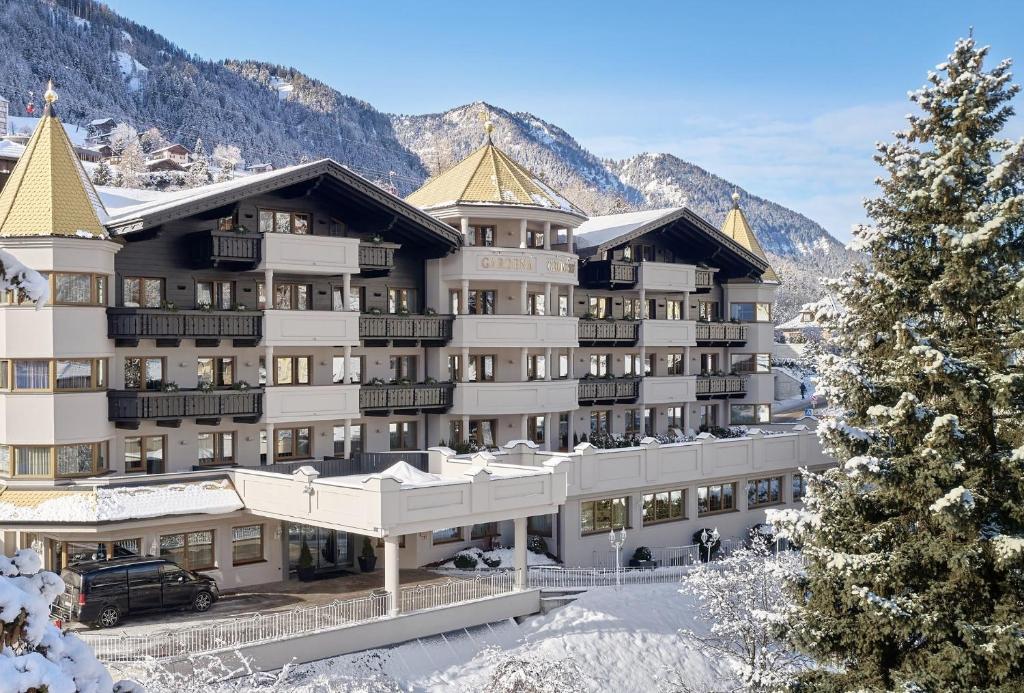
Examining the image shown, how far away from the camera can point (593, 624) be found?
104 feet

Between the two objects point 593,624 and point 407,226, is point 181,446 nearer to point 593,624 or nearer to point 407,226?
point 407,226

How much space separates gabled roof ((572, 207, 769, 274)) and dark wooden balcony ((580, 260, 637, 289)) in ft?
2.63

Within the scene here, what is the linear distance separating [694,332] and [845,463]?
30304 mm

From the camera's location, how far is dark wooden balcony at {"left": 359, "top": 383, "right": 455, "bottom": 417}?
38.0 meters

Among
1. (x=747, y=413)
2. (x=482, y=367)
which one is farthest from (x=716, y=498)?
(x=482, y=367)

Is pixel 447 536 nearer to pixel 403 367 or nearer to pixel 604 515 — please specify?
pixel 604 515

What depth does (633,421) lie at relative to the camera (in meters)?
48.0

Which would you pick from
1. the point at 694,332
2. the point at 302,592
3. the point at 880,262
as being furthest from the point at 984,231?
the point at 694,332

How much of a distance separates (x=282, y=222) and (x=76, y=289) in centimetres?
780

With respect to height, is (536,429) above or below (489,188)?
below

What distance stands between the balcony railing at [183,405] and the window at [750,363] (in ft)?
85.2

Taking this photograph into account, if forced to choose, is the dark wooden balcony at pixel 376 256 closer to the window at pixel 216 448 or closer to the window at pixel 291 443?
the window at pixel 291 443

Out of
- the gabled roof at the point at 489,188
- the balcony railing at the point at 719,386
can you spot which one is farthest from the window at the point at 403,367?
the balcony railing at the point at 719,386

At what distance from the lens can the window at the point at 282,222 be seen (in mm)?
36656
